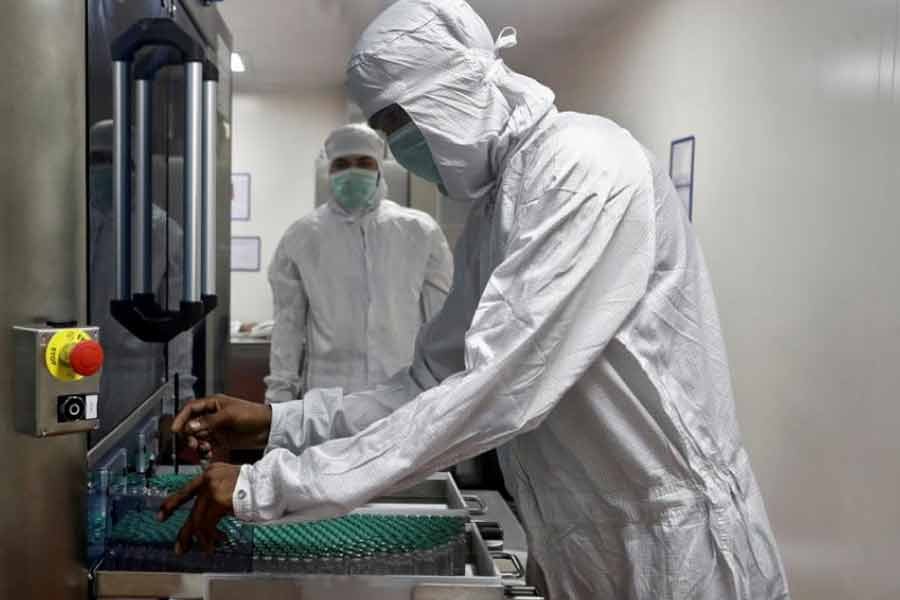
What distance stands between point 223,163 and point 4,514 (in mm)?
1347

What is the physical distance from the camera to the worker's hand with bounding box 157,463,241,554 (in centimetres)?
86

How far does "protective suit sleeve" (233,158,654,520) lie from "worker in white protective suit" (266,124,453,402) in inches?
75.1

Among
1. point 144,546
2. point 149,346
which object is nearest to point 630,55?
point 149,346

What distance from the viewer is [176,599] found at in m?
0.88

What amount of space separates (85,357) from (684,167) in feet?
9.15

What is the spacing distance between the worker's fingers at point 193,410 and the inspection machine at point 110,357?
85 millimetres

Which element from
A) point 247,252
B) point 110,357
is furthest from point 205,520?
point 247,252

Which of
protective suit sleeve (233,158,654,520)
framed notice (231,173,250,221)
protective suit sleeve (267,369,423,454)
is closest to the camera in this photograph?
protective suit sleeve (233,158,654,520)

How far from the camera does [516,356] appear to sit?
0.87 metres

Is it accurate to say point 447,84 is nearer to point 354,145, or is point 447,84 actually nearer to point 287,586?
point 287,586

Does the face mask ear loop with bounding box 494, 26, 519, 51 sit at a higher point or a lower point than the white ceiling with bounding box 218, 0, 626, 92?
lower

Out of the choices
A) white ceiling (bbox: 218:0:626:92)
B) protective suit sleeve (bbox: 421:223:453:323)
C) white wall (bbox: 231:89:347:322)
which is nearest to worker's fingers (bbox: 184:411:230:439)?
protective suit sleeve (bbox: 421:223:453:323)

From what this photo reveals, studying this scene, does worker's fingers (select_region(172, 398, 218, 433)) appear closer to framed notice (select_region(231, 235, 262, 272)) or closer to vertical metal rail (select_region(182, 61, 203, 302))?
vertical metal rail (select_region(182, 61, 203, 302))

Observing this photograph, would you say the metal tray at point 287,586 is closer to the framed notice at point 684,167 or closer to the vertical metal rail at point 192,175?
the vertical metal rail at point 192,175
